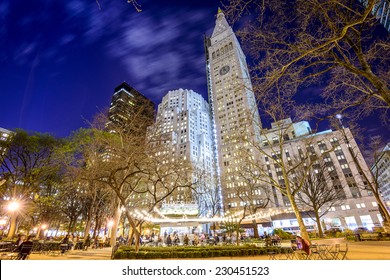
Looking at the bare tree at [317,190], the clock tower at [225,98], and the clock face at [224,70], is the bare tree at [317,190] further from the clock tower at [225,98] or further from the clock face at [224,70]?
the clock face at [224,70]

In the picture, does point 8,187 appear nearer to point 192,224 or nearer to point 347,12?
point 192,224

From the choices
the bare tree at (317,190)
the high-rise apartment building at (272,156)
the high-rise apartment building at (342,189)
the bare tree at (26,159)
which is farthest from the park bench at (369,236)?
the bare tree at (26,159)

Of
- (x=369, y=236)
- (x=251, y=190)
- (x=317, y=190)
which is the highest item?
(x=251, y=190)

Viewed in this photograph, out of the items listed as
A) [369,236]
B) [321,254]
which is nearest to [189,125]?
[369,236]

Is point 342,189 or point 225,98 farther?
point 225,98

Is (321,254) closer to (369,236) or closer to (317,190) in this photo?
(369,236)

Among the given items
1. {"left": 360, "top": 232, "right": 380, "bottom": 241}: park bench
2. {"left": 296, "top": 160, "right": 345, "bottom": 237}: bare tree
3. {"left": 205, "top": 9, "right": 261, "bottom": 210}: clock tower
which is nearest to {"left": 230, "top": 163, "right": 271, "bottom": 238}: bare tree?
{"left": 296, "top": 160, "right": 345, "bottom": 237}: bare tree

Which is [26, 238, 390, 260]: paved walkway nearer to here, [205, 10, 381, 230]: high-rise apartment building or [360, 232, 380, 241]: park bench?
[360, 232, 380, 241]: park bench
